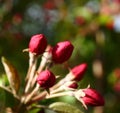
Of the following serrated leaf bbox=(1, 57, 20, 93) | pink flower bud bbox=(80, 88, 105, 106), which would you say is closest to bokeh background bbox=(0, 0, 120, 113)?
serrated leaf bbox=(1, 57, 20, 93)

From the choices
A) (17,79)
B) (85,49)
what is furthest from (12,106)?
(85,49)

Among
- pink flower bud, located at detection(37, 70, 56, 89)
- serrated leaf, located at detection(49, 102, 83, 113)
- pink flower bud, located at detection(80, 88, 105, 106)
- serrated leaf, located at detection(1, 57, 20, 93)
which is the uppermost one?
pink flower bud, located at detection(37, 70, 56, 89)

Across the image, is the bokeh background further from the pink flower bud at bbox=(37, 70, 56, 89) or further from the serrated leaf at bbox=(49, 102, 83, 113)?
the pink flower bud at bbox=(37, 70, 56, 89)

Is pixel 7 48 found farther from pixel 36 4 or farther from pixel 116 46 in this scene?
pixel 36 4

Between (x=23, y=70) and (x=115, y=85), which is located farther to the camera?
(x=115, y=85)

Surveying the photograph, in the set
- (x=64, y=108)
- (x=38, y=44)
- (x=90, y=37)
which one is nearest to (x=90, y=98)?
(x=64, y=108)

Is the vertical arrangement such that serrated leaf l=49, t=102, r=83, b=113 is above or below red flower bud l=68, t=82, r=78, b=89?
below

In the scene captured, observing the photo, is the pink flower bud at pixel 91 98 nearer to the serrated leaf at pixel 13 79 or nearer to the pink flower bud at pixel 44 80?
the pink flower bud at pixel 44 80
